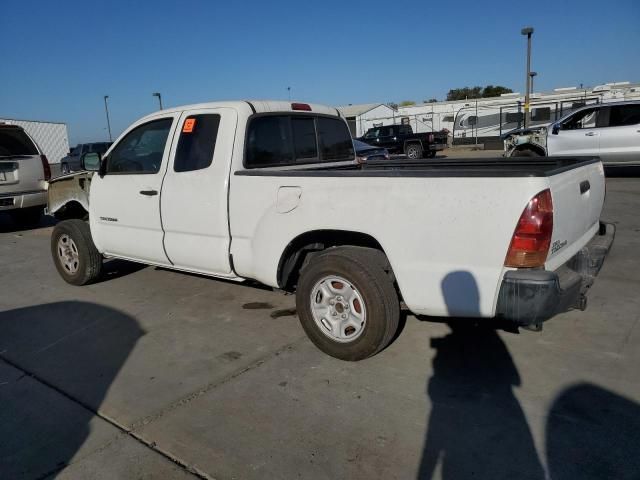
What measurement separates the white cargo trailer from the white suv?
41.3 meters

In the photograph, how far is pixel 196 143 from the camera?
415 centimetres

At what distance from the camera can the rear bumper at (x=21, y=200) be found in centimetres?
902

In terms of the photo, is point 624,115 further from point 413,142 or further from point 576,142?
point 413,142

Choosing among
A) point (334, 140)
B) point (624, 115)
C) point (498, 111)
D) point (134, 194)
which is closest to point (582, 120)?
point (624, 115)

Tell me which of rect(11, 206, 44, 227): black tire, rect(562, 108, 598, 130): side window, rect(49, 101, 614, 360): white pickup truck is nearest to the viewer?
rect(49, 101, 614, 360): white pickup truck

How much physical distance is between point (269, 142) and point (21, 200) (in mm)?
7158

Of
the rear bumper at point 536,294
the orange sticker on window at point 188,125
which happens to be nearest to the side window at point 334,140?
the orange sticker on window at point 188,125

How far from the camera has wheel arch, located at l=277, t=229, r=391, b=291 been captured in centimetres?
344

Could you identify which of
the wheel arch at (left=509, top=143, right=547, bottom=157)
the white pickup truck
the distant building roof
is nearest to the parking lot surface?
the white pickup truck

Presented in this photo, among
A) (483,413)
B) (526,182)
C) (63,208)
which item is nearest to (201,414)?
(483,413)

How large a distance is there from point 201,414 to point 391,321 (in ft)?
4.34

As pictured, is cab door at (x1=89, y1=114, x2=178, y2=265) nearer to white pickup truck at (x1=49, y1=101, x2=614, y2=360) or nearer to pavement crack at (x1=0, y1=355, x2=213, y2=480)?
white pickup truck at (x1=49, y1=101, x2=614, y2=360)

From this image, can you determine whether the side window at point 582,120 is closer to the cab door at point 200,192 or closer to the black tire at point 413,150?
the black tire at point 413,150

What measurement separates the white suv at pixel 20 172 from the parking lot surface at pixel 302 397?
17.5ft
